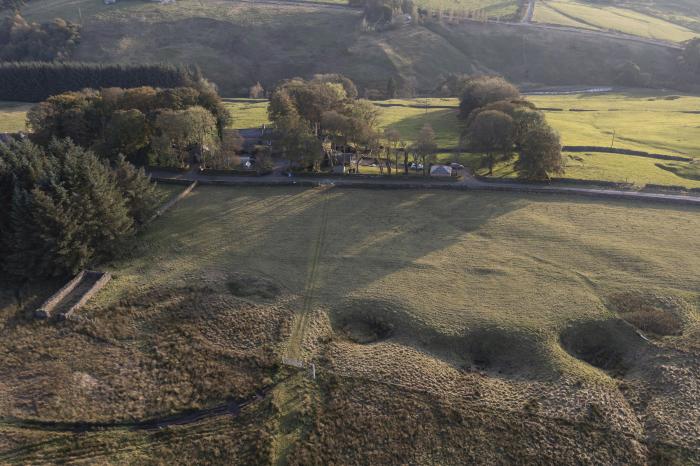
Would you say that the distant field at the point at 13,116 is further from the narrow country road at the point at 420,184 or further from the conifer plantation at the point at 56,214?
the conifer plantation at the point at 56,214

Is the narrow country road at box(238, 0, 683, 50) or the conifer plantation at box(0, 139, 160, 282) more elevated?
the narrow country road at box(238, 0, 683, 50)

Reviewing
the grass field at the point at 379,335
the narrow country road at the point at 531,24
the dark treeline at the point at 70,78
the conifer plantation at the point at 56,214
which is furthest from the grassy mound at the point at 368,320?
the narrow country road at the point at 531,24

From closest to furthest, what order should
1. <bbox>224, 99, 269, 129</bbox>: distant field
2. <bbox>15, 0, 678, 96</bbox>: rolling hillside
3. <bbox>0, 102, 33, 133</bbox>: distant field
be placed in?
<bbox>0, 102, 33, 133</bbox>: distant field < <bbox>224, 99, 269, 129</bbox>: distant field < <bbox>15, 0, 678, 96</bbox>: rolling hillside

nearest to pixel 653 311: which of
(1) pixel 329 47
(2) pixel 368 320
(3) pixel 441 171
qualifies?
(2) pixel 368 320

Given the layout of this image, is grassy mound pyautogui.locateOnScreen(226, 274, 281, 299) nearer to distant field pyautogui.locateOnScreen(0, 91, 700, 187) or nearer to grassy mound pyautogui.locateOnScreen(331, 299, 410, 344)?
grassy mound pyautogui.locateOnScreen(331, 299, 410, 344)

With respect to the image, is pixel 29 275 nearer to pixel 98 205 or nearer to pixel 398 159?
pixel 98 205

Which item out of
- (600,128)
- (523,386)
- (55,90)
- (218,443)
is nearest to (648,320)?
(523,386)

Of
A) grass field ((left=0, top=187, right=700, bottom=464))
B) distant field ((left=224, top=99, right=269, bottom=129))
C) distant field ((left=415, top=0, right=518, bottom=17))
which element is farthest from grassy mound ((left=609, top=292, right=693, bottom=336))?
distant field ((left=415, top=0, right=518, bottom=17))
